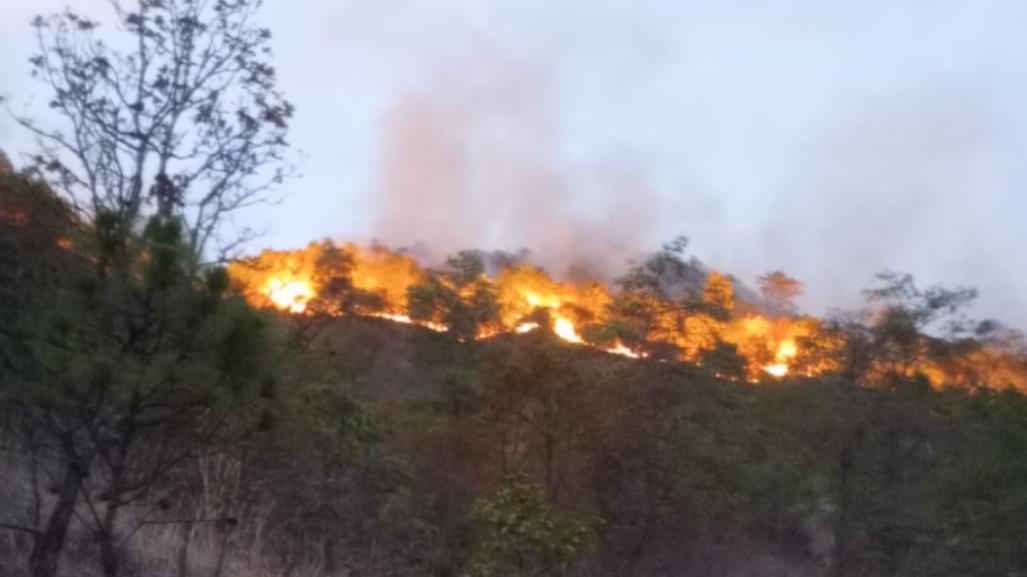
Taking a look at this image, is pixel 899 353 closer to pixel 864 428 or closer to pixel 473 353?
pixel 864 428

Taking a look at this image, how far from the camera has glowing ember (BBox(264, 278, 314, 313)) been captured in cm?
923

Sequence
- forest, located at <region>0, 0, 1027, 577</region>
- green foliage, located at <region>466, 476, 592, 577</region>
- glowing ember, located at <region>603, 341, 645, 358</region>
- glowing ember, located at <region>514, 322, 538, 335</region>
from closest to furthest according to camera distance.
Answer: forest, located at <region>0, 0, 1027, 577</region> → green foliage, located at <region>466, 476, 592, 577</region> → glowing ember, located at <region>603, 341, 645, 358</region> → glowing ember, located at <region>514, 322, 538, 335</region>

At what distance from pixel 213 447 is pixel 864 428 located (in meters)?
9.80

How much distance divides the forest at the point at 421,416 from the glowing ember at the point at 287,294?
96mm

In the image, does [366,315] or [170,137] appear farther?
[366,315]

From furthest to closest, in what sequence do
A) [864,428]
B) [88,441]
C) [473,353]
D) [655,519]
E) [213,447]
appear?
[473,353], [655,519], [864,428], [213,447], [88,441]

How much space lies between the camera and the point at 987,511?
15.2 metres

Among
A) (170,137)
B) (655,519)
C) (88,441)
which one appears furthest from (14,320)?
(655,519)

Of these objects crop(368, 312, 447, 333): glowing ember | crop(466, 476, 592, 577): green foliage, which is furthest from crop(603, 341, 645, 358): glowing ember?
crop(466, 476, 592, 577): green foliage

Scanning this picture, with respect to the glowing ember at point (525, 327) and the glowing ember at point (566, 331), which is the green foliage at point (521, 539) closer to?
the glowing ember at point (566, 331)

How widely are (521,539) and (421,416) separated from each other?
4885 mm

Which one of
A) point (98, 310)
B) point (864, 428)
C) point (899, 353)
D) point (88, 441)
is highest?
point (899, 353)

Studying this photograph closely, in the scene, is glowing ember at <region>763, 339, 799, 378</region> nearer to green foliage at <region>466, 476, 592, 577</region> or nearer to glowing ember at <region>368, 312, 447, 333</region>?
glowing ember at <region>368, 312, 447, 333</region>

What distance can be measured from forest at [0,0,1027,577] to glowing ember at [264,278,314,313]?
0.10 m
